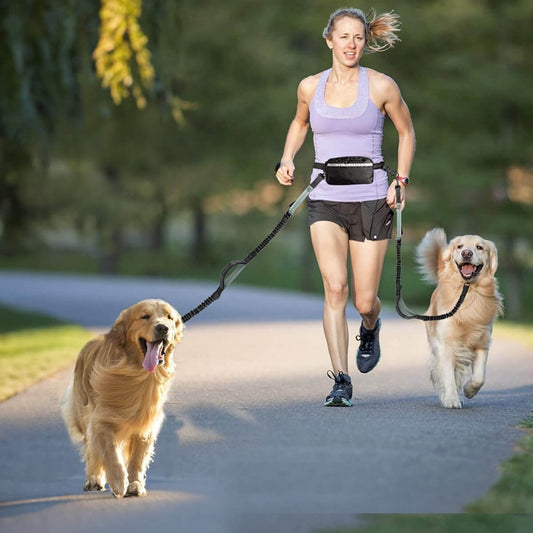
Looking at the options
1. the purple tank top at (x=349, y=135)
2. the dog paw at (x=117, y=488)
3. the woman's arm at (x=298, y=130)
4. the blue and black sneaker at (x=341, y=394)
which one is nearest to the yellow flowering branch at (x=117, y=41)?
the woman's arm at (x=298, y=130)

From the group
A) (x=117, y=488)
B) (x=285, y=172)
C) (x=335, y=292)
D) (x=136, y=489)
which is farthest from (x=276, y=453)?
(x=285, y=172)

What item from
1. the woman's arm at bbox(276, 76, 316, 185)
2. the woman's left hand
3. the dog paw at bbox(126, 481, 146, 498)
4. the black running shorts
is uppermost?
the woman's arm at bbox(276, 76, 316, 185)

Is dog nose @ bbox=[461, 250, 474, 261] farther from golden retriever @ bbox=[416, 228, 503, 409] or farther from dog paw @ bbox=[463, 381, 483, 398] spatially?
dog paw @ bbox=[463, 381, 483, 398]

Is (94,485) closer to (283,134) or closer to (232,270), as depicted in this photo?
(232,270)

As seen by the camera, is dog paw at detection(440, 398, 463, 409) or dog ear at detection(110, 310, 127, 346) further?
dog paw at detection(440, 398, 463, 409)

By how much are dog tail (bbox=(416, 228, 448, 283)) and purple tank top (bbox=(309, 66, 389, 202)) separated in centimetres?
52

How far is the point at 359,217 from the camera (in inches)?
271

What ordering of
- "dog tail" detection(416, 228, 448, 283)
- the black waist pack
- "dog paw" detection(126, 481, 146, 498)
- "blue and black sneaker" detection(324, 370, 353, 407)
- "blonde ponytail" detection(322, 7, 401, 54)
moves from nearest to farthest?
1. "dog paw" detection(126, 481, 146, 498)
2. "blonde ponytail" detection(322, 7, 401, 54)
3. the black waist pack
4. "blue and black sneaker" detection(324, 370, 353, 407)
5. "dog tail" detection(416, 228, 448, 283)

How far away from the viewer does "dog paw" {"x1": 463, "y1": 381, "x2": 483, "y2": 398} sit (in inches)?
284

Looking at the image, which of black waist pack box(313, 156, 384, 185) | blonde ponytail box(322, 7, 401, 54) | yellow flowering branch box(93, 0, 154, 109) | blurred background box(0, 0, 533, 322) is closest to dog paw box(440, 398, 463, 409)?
black waist pack box(313, 156, 384, 185)

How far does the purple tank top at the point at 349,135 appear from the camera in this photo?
6.63 metres

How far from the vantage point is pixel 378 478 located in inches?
199

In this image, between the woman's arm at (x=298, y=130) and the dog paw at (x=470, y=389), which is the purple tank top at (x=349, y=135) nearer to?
the woman's arm at (x=298, y=130)

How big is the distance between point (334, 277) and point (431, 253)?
2.36ft
